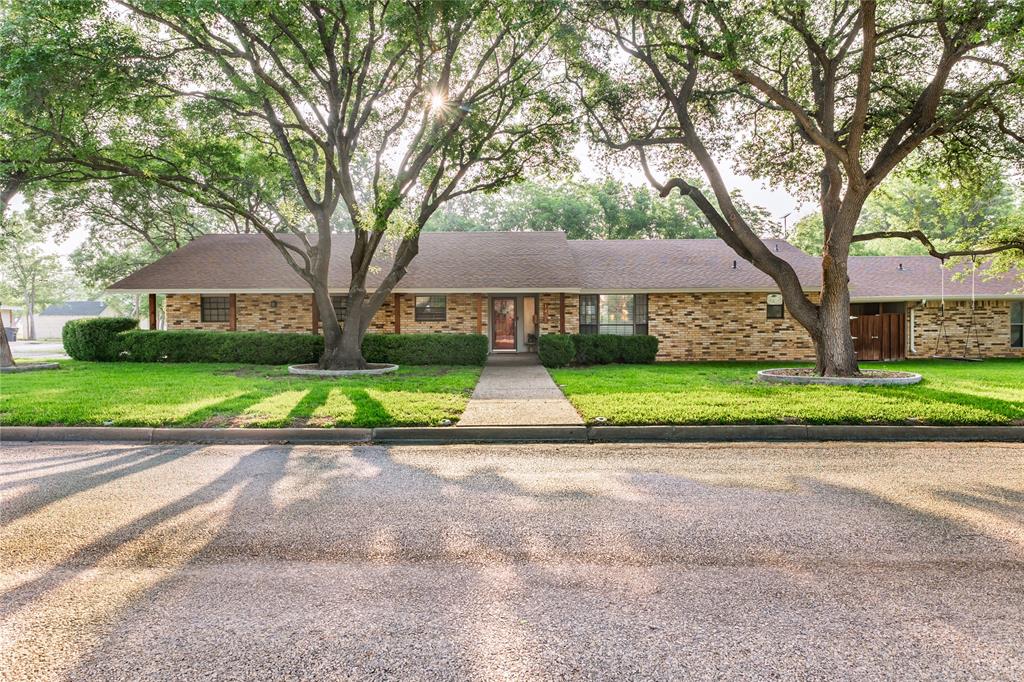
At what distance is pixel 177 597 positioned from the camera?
3092mm

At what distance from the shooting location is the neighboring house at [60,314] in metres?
69.0

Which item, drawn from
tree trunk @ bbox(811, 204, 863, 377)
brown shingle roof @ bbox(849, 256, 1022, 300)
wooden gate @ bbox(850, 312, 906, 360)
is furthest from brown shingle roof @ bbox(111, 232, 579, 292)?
brown shingle roof @ bbox(849, 256, 1022, 300)

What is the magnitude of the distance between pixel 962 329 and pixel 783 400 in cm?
1629

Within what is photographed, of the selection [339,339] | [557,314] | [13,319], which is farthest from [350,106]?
[13,319]

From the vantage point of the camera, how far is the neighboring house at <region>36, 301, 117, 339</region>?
69.0 m

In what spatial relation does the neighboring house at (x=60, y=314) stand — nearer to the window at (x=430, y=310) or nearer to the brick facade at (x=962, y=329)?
the window at (x=430, y=310)

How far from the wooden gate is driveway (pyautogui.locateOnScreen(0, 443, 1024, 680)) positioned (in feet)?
50.3

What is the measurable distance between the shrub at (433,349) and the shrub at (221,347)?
6.74 ft

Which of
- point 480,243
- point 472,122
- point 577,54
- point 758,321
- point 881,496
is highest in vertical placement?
point 577,54

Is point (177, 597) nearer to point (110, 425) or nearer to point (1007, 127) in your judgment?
point (110, 425)

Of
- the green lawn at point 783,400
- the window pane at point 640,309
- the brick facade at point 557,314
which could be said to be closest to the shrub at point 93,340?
the brick facade at point 557,314

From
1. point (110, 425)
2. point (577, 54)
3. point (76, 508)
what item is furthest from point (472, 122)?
point (76, 508)

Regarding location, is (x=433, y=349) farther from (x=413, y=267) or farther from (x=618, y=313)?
(x=618, y=313)

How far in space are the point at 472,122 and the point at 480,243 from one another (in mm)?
9635
